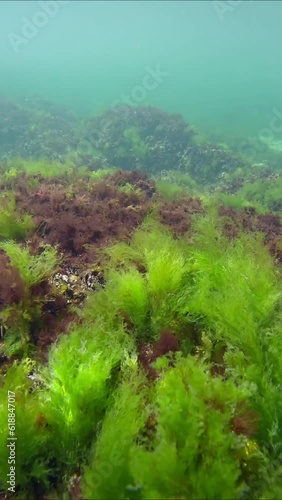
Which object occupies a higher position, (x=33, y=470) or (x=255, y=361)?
(x=255, y=361)

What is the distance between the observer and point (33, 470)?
1.93m

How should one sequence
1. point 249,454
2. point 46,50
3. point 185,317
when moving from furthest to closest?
point 46,50 < point 185,317 < point 249,454

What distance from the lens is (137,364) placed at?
7.81 feet

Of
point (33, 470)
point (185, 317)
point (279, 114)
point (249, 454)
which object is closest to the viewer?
point (249, 454)

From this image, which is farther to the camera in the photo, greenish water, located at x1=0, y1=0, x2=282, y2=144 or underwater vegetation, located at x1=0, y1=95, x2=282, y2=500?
greenish water, located at x1=0, y1=0, x2=282, y2=144

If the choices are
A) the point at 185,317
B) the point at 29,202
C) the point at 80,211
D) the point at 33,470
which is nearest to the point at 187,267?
the point at 185,317

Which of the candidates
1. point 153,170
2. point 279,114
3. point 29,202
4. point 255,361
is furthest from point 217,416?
point 279,114

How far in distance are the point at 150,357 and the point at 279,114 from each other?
46428 mm

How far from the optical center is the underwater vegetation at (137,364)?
5.29 ft

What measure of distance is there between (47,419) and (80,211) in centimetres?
398

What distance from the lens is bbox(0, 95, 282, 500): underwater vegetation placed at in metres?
1.61

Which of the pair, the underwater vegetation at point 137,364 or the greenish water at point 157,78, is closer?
the underwater vegetation at point 137,364

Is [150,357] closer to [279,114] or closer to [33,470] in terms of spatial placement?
[33,470]

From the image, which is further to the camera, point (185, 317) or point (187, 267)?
point (187, 267)
